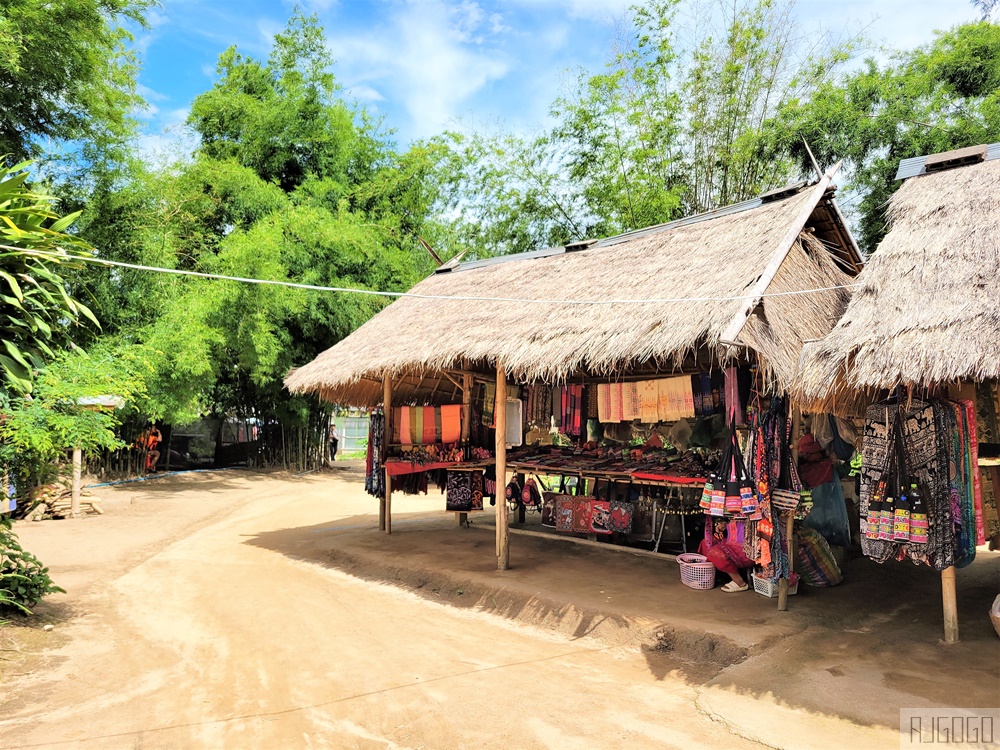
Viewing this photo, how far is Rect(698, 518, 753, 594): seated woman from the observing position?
6.46 meters

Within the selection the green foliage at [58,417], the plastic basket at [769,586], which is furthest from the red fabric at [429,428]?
the plastic basket at [769,586]

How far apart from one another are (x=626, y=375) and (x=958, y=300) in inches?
166

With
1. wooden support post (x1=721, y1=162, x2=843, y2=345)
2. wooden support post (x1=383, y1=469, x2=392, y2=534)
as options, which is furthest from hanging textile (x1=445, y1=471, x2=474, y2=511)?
wooden support post (x1=721, y1=162, x2=843, y2=345)

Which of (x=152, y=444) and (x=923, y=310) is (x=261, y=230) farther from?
(x=923, y=310)

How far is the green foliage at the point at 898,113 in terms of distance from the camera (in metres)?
14.1

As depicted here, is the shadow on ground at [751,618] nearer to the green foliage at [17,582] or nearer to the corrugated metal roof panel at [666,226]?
the green foliage at [17,582]

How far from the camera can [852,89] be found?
49.6 feet

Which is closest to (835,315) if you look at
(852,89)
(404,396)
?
(404,396)

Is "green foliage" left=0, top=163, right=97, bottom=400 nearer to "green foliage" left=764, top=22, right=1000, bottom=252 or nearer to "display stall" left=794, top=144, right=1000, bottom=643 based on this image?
"display stall" left=794, top=144, right=1000, bottom=643

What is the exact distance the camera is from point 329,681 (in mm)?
4785

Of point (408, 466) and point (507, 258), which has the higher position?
point (507, 258)

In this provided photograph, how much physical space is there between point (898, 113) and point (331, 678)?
15.7m

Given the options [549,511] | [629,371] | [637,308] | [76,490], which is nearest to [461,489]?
[549,511]

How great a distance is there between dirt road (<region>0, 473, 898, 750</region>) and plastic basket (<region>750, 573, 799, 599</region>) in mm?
1528
